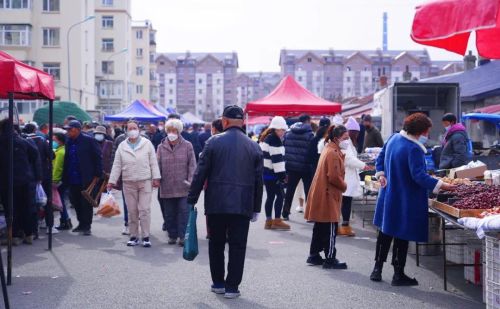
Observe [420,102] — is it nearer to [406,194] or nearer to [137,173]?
[137,173]

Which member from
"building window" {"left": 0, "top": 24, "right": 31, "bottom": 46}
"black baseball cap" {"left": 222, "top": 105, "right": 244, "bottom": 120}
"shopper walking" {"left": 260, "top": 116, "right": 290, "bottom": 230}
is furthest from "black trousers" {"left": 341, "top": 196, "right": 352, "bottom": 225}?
"building window" {"left": 0, "top": 24, "right": 31, "bottom": 46}

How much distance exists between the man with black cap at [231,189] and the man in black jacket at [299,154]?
17.9 feet

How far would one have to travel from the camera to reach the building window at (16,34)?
185 ft

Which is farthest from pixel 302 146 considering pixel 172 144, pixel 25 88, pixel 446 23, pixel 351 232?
pixel 446 23

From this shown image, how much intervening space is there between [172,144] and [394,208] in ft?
14.7

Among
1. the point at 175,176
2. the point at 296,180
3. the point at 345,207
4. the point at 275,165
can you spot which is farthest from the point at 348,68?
the point at 175,176

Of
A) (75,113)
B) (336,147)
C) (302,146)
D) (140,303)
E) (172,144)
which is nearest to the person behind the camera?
(140,303)

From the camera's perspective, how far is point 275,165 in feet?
42.2

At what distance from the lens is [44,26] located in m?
57.6

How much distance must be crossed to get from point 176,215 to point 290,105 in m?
8.78

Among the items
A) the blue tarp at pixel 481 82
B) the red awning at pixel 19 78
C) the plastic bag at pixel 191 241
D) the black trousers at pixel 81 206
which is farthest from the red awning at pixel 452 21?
the blue tarp at pixel 481 82

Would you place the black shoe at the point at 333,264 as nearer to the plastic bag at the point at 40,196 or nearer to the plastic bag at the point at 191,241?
the plastic bag at the point at 191,241

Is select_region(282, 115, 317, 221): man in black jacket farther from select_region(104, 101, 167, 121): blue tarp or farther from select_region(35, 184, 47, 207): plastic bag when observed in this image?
select_region(104, 101, 167, 121): blue tarp

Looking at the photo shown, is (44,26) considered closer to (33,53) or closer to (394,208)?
(33,53)
